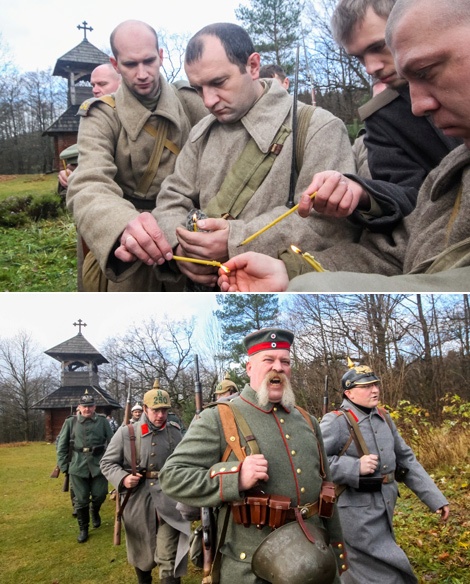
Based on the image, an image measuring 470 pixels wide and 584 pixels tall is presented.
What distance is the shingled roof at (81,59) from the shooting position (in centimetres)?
288

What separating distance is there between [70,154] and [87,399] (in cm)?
110

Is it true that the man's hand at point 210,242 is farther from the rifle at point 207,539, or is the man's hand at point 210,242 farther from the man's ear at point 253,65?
the rifle at point 207,539

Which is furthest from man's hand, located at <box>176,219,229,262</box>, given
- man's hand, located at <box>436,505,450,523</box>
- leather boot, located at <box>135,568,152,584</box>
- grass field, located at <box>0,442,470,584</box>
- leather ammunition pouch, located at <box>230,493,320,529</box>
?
man's hand, located at <box>436,505,450,523</box>

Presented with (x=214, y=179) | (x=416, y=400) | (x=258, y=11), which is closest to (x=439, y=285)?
(x=416, y=400)

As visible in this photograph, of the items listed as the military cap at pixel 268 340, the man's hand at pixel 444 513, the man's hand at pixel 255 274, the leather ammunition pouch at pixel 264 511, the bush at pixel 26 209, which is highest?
the bush at pixel 26 209

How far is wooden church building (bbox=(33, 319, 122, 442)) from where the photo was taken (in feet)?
8.91

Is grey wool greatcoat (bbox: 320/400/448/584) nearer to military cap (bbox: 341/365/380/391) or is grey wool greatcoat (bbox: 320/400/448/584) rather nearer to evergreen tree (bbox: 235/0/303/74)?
military cap (bbox: 341/365/380/391)

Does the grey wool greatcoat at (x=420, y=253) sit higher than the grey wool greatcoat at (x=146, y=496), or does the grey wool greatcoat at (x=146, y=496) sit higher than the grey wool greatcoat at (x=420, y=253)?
the grey wool greatcoat at (x=420, y=253)

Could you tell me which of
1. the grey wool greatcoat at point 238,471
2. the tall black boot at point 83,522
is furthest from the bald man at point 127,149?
the tall black boot at point 83,522

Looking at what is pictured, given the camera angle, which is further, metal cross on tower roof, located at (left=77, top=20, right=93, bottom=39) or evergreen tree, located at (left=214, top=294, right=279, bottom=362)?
metal cross on tower roof, located at (left=77, top=20, right=93, bottom=39)

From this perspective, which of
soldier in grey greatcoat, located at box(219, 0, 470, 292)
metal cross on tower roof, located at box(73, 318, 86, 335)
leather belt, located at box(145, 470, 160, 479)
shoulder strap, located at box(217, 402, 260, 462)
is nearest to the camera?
soldier in grey greatcoat, located at box(219, 0, 470, 292)

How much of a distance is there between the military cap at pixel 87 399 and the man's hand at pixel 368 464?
4.30 feet

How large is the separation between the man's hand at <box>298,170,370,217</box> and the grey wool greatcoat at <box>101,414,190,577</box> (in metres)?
1.10

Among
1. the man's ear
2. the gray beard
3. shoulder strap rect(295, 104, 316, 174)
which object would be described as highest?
the man's ear
